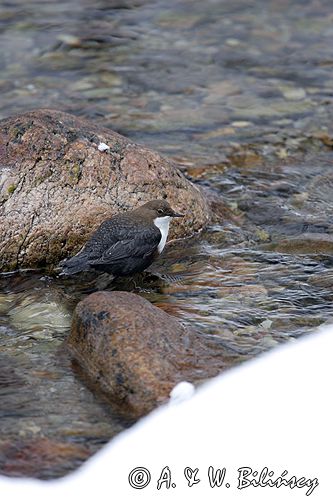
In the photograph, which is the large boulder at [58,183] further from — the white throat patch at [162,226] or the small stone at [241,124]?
the small stone at [241,124]

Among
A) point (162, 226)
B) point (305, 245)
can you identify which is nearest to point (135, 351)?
point (162, 226)

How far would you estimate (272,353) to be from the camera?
5551 millimetres

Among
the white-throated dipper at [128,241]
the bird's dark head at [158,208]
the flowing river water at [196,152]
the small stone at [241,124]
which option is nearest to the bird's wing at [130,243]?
the white-throated dipper at [128,241]

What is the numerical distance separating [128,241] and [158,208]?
1.15ft

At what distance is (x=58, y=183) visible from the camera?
7008mm

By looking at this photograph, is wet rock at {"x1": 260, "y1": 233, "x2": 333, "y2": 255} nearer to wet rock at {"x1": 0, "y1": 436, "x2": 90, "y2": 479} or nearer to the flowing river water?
the flowing river water

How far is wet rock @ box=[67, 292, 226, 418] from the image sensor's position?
504 centimetres

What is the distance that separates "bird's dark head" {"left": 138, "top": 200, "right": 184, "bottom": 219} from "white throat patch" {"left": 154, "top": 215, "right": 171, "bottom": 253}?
0.03 metres

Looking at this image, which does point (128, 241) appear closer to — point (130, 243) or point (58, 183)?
point (130, 243)

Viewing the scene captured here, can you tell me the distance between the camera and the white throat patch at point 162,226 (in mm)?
6910

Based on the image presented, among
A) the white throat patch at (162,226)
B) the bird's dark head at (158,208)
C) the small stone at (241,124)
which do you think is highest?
the bird's dark head at (158,208)

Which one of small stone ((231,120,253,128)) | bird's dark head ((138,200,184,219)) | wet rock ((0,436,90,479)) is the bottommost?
small stone ((231,120,253,128))

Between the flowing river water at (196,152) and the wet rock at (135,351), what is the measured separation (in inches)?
5.2

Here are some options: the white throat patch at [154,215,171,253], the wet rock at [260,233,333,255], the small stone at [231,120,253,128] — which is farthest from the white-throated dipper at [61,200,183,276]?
the small stone at [231,120,253,128]
